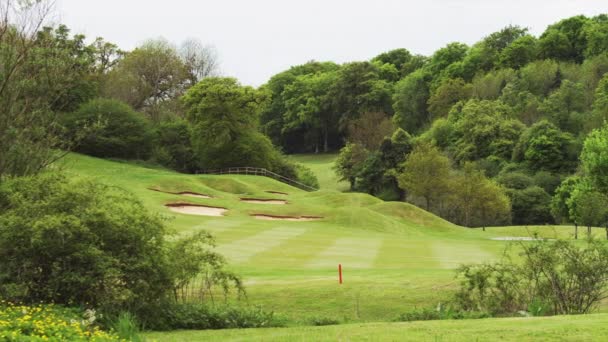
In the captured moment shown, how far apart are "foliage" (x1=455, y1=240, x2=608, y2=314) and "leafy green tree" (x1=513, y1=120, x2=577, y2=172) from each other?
62.6 m

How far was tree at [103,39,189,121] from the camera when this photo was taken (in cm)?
8557

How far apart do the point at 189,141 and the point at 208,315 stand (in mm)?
61776

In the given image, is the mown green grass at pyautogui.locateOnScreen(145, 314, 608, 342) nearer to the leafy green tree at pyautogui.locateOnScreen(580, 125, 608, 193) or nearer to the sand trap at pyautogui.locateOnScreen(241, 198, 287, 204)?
the leafy green tree at pyautogui.locateOnScreen(580, 125, 608, 193)

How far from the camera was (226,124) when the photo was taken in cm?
7081

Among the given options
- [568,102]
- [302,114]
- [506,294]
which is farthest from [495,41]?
[506,294]

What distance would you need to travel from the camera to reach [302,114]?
113 metres

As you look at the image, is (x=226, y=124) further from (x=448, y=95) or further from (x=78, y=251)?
(x=78, y=251)

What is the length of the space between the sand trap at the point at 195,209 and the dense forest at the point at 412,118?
29.1ft

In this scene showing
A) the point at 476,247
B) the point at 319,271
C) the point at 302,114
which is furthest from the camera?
the point at 302,114

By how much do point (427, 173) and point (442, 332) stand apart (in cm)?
5215

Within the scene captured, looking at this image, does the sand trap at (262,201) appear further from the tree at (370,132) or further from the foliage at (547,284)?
the foliage at (547,284)

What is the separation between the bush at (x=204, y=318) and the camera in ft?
50.1

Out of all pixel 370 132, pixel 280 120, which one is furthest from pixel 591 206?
pixel 280 120

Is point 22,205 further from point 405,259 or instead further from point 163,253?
point 405,259
